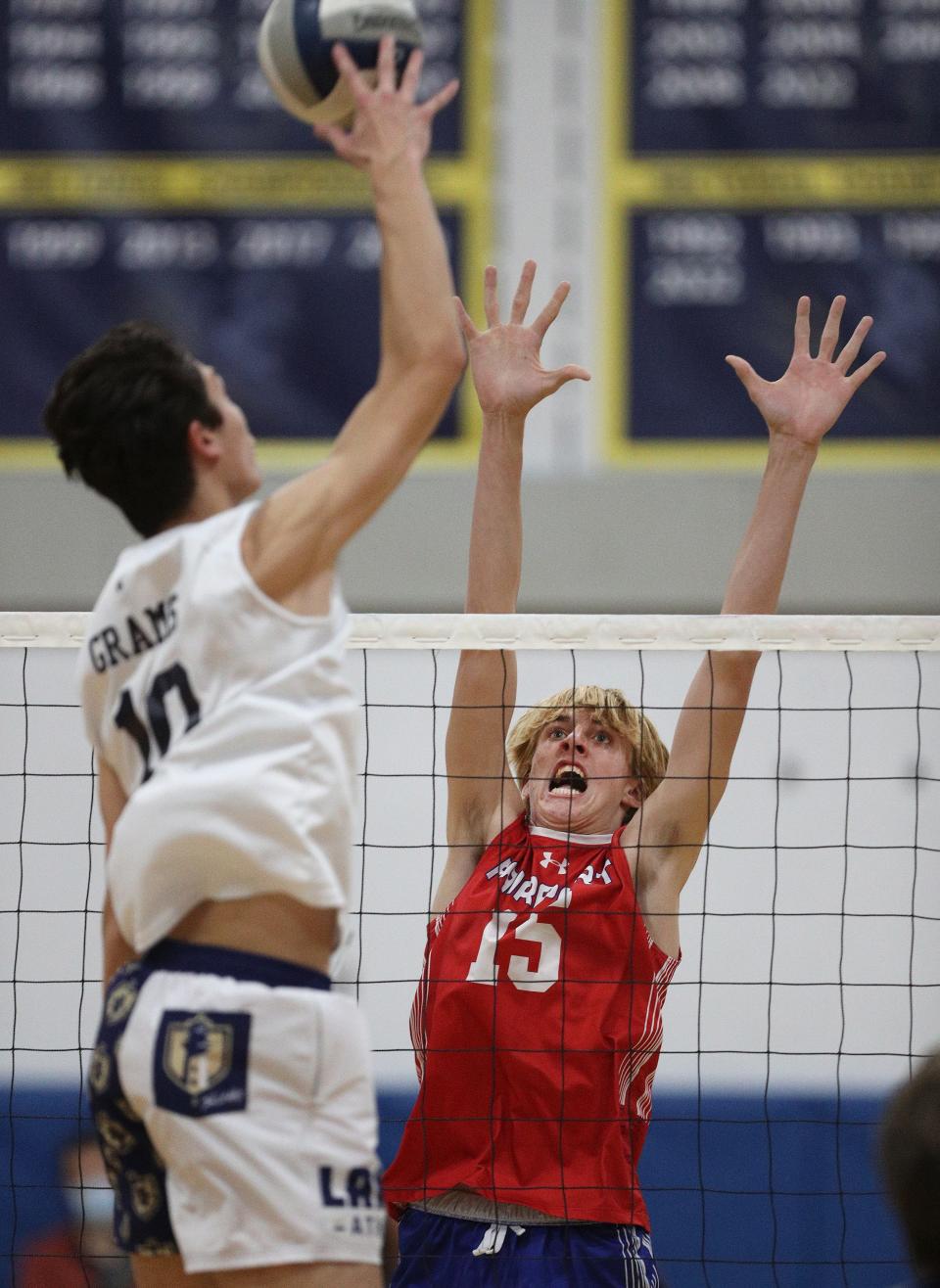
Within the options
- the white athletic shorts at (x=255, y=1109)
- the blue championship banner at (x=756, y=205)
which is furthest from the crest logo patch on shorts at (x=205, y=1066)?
the blue championship banner at (x=756, y=205)

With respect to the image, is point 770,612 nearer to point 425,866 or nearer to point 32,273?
point 425,866

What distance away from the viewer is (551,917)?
11.1ft

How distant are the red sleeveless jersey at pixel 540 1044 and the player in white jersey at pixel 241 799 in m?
1.08

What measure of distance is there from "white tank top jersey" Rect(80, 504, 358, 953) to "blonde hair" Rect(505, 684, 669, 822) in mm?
1384

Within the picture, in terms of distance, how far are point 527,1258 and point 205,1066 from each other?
133cm

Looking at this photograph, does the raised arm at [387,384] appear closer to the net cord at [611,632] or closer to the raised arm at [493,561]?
the raised arm at [493,561]

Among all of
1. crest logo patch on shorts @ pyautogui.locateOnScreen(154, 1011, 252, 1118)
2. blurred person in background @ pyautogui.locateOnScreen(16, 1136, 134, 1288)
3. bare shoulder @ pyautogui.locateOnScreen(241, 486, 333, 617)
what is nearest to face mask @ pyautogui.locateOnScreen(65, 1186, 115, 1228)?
blurred person in background @ pyautogui.locateOnScreen(16, 1136, 134, 1288)

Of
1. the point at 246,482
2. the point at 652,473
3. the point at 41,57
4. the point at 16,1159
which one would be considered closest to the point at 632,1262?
the point at 246,482

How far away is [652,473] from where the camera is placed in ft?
22.3

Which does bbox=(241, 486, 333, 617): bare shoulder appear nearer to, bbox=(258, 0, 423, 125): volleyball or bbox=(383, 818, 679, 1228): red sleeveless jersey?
bbox=(258, 0, 423, 125): volleyball

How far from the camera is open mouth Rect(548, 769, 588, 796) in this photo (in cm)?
355

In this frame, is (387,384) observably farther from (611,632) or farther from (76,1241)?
(76,1241)

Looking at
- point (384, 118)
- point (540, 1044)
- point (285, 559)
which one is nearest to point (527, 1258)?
point (540, 1044)

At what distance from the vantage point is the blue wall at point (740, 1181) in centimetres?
589
